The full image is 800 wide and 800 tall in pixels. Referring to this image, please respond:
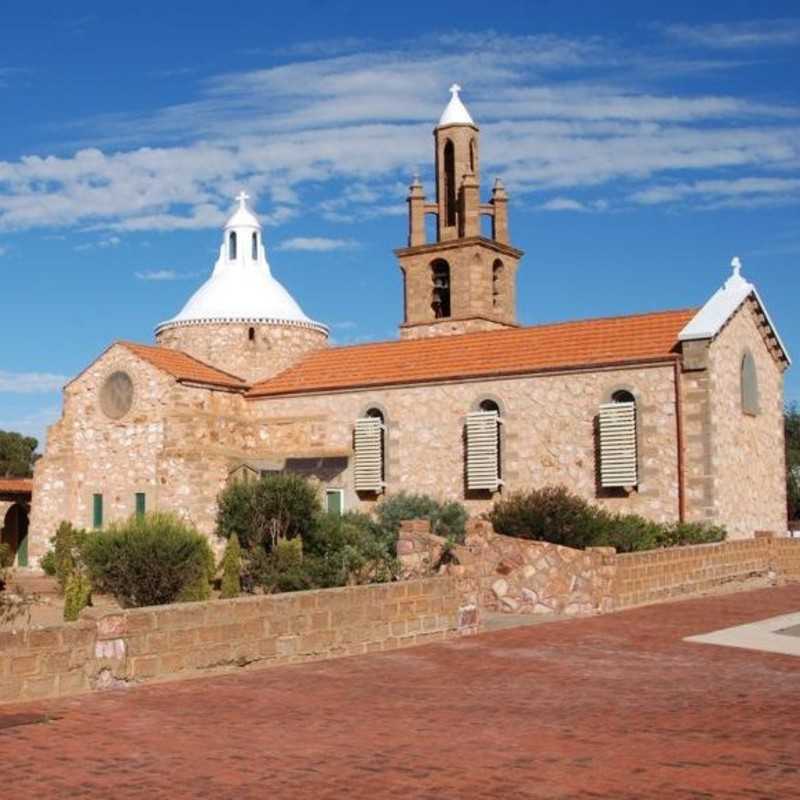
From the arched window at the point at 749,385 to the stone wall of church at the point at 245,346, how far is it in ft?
48.7

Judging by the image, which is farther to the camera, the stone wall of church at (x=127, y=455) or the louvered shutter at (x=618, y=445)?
the stone wall of church at (x=127, y=455)

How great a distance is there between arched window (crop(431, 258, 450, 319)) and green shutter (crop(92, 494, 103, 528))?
14724 mm

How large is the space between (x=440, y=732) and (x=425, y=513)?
728 inches

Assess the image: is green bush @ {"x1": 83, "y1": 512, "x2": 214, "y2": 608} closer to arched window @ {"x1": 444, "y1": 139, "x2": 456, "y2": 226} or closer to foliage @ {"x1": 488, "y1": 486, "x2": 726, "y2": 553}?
foliage @ {"x1": 488, "y1": 486, "x2": 726, "y2": 553}

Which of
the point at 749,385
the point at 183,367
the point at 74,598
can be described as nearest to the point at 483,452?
the point at 749,385

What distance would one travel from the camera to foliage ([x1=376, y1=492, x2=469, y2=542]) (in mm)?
26562

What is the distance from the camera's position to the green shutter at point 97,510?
3359cm

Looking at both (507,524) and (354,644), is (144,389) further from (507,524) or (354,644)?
(354,644)

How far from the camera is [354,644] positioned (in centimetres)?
1352

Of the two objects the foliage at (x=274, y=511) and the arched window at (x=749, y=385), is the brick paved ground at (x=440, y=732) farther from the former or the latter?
the arched window at (x=749, y=385)

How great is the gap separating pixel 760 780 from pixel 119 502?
27.8 meters

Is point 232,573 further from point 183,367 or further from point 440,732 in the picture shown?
point 183,367

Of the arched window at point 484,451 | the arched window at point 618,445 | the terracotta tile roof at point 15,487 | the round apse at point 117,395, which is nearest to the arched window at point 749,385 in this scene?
the arched window at point 618,445

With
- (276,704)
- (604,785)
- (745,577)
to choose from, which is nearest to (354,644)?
(276,704)
